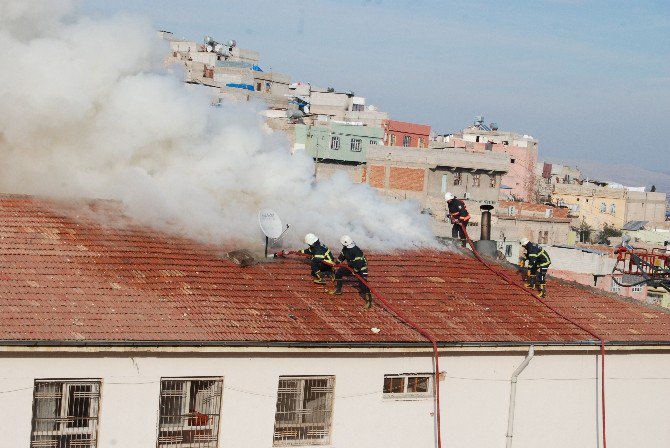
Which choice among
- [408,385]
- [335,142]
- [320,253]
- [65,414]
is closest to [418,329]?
[408,385]

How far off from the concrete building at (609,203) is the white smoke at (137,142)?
276 feet

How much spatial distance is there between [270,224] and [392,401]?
4.93 meters

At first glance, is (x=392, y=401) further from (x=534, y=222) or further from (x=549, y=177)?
(x=549, y=177)

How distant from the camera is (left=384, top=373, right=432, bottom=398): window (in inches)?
752

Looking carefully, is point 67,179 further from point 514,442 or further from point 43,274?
point 514,442

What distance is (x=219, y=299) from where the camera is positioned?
18.8m

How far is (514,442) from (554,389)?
133cm

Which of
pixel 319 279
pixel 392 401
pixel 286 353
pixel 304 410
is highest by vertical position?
pixel 319 279

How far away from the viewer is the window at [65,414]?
52.7 ft

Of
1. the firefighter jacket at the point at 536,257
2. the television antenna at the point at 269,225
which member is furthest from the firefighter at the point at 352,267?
the firefighter jacket at the point at 536,257

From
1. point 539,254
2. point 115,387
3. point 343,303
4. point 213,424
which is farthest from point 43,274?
point 539,254

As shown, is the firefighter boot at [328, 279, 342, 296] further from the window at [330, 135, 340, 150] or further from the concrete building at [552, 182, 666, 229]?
the concrete building at [552, 182, 666, 229]

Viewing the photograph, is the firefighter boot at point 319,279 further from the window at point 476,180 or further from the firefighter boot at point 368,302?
the window at point 476,180

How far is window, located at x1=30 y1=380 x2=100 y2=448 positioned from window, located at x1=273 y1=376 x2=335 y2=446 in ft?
10.5
